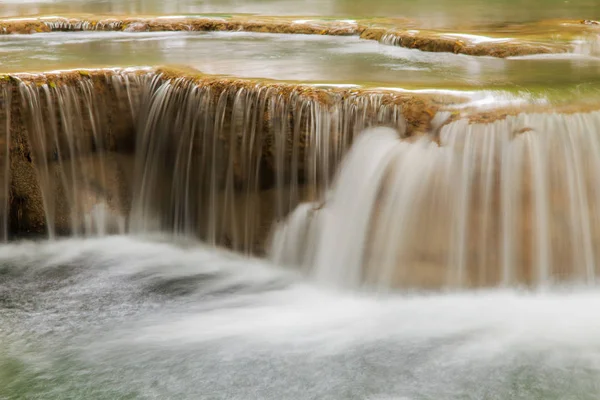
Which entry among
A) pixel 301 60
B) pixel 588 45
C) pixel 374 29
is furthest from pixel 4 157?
pixel 588 45

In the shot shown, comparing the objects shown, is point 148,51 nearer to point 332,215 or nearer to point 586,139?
point 332,215

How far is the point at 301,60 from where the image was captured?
919cm

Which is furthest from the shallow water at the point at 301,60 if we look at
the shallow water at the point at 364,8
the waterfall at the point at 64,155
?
the shallow water at the point at 364,8

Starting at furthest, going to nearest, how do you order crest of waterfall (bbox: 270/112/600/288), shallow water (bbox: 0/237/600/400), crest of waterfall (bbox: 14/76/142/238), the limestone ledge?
the limestone ledge → crest of waterfall (bbox: 14/76/142/238) → crest of waterfall (bbox: 270/112/600/288) → shallow water (bbox: 0/237/600/400)

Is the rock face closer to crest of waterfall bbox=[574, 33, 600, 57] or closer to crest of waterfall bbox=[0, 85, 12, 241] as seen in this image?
crest of waterfall bbox=[0, 85, 12, 241]

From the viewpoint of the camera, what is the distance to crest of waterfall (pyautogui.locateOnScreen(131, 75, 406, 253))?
22.6ft

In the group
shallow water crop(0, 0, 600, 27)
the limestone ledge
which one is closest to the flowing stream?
the limestone ledge

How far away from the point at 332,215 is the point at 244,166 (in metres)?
0.95

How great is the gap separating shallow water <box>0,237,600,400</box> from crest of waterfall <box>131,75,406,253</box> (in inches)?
19.8

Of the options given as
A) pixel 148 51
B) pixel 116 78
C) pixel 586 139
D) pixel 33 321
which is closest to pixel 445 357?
pixel 586 139

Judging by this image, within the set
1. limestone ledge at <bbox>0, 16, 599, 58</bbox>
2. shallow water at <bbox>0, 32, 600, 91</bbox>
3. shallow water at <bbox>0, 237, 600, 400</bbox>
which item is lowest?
shallow water at <bbox>0, 237, 600, 400</bbox>

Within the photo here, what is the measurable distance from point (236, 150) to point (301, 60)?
2.28 metres

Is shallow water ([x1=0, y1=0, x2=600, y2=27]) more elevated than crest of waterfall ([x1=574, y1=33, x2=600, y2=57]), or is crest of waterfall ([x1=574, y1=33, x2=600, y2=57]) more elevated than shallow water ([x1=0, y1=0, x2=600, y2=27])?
shallow water ([x1=0, y1=0, x2=600, y2=27])

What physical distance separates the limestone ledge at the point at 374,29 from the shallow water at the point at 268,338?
3.74 m
